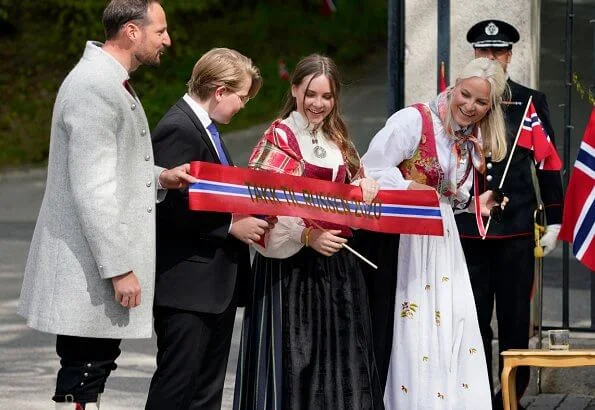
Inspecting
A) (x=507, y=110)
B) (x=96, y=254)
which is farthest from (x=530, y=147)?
(x=96, y=254)

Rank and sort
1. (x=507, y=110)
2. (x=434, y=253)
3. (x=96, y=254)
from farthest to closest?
(x=507, y=110), (x=434, y=253), (x=96, y=254)

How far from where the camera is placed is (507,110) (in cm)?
643

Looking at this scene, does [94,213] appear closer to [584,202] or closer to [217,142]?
[217,142]

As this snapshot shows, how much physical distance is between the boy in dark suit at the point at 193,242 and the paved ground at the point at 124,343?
1.88 m

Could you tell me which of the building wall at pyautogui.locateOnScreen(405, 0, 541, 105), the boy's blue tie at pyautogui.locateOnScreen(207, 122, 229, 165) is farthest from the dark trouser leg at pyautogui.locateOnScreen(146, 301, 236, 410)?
the building wall at pyautogui.locateOnScreen(405, 0, 541, 105)

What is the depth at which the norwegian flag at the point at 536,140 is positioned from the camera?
641 centimetres

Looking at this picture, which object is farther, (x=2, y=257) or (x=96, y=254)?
(x=2, y=257)

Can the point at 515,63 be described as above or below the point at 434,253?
above

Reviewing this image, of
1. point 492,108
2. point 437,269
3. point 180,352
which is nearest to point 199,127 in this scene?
point 180,352

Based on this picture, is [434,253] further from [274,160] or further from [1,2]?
[1,2]

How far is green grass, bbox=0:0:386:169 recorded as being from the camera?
Result: 63.7ft

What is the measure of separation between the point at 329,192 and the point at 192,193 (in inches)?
21.8

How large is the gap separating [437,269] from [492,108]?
2.27 ft

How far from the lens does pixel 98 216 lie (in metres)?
4.79
